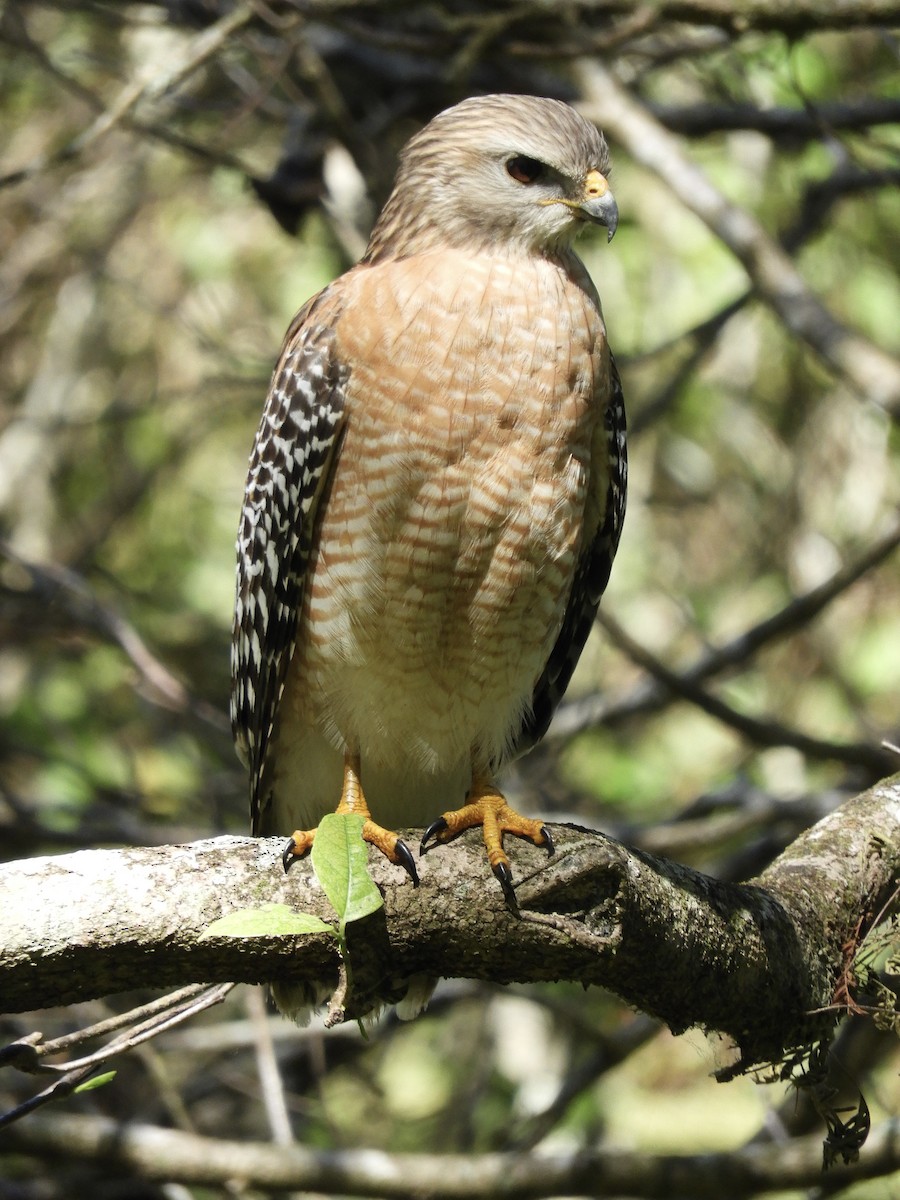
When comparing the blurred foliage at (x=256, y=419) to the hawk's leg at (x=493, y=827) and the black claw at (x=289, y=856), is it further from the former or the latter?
the black claw at (x=289, y=856)

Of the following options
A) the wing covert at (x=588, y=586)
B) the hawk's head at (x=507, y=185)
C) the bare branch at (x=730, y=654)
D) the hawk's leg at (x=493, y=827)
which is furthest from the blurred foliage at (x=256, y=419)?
the hawk's leg at (x=493, y=827)

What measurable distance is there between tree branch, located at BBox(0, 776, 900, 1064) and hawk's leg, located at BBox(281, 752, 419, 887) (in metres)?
0.04

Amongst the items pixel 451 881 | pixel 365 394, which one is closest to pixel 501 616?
pixel 365 394

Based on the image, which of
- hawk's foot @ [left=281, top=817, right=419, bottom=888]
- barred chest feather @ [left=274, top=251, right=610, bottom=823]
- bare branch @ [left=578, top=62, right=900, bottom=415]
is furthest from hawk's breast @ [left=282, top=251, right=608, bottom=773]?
bare branch @ [left=578, top=62, right=900, bottom=415]

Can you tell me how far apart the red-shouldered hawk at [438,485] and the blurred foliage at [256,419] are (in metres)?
1.22

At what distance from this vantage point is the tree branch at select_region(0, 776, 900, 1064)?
3160 mm

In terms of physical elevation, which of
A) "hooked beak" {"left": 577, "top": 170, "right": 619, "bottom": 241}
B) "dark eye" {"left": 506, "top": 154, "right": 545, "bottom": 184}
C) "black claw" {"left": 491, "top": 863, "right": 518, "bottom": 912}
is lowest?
"black claw" {"left": 491, "top": 863, "right": 518, "bottom": 912}

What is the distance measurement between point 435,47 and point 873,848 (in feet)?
13.5

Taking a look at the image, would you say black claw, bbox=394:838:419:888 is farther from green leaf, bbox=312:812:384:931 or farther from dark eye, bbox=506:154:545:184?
dark eye, bbox=506:154:545:184

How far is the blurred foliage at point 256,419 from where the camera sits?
23.1 feet

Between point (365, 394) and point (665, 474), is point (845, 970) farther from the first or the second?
point (665, 474)

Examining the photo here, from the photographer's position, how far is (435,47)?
636 centimetres

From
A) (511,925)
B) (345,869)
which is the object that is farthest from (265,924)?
(511,925)

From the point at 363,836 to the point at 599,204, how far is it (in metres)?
2.38
